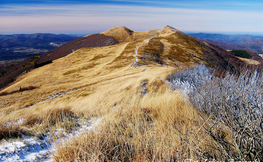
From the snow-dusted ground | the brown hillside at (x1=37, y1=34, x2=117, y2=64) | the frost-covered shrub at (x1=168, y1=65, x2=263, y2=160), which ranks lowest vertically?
the snow-dusted ground

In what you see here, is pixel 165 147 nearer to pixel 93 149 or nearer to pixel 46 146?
→ pixel 93 149

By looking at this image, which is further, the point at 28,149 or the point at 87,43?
the point at 87,43

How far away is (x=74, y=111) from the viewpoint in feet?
21.2

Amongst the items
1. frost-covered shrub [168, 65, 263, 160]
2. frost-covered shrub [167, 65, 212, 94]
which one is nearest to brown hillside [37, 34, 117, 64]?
frost-covered shrub [167, 65, 212, 94]

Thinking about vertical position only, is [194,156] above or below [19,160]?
above

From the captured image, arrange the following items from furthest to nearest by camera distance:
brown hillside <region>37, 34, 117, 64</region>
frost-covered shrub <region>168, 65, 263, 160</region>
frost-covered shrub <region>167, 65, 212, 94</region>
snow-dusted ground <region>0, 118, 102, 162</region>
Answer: brown hillside <region>37, 34, 117, 64</region>, frost-covered shrub <region>167, 65, 212, 94</region>, snow-dusted ground <region>0, 118, 102, 162</region>, frost-covered shrub <region>168, 65, 263, 160</region>

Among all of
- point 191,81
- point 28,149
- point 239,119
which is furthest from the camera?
point 191,81

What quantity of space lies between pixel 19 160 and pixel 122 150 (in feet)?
7.61

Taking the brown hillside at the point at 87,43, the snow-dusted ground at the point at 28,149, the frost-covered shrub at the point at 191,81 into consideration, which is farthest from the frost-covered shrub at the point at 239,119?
the brown hillside at the point at 87,43

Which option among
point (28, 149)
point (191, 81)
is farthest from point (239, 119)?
point (191, 81)

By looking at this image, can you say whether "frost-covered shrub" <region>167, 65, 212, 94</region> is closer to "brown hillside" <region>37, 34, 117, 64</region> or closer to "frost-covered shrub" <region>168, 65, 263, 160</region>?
"frost-covered shrub" <region>168, 65, 263, 160</region>

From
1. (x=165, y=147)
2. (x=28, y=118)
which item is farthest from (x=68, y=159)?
(x=28, y=118)

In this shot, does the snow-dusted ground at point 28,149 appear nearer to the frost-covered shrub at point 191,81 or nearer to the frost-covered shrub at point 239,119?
the frost-covered shrub at point 239,119

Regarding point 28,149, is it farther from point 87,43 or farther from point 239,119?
point 87,43
